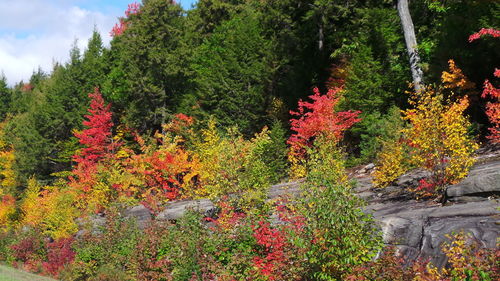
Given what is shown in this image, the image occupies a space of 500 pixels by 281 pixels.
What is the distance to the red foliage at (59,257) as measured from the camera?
25.2 metres

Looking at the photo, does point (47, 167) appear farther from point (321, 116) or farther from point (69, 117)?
point (321, 116)

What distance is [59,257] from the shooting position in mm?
25672

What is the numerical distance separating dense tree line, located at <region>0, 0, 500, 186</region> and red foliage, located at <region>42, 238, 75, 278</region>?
14096 mm

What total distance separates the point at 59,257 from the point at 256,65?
2100 cm

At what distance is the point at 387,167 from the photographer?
50.4 feet

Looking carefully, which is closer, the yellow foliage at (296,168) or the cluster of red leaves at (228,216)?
the cluster of red leaves at (228,216)

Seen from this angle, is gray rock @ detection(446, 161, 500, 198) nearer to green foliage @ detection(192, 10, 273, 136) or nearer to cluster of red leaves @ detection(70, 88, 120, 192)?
green foliage @ detection(192, 10, 273, 136)

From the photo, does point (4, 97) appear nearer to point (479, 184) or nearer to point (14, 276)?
point (14, 276)

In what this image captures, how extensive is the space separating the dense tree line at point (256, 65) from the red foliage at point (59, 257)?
14.1m

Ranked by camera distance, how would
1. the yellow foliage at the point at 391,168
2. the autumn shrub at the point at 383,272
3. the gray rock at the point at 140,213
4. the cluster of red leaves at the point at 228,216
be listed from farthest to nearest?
the gray rock at the point at 140,213 < the yellow foliage at the point at 391,168 < the cluster of red leaves at the point at 228,216 < the autumn shrub at the point at 383,272

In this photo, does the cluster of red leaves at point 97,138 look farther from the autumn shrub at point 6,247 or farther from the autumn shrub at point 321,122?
the autumn shrub at point 321,122

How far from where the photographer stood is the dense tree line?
2261 cm

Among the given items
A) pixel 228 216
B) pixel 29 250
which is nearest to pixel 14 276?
Result: pixel 228 216

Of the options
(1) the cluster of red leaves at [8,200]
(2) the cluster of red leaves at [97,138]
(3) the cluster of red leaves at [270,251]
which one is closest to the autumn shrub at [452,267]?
(3) the cluster of red leaves at [270,251]
